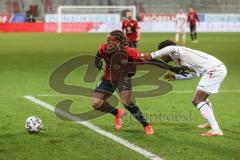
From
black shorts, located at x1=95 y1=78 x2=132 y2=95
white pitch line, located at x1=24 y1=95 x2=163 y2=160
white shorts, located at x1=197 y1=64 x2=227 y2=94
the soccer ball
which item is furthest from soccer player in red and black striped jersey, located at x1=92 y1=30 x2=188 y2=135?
the soccer ball

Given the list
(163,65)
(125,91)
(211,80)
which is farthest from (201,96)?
(125,91)

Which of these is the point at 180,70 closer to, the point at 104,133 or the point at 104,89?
the point at 104,89

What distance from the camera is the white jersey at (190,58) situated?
902 cm

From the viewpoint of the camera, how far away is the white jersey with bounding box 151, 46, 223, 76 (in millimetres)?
9023

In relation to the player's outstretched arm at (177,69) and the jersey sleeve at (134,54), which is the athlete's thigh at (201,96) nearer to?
the player's outstretched arm at (177,69)

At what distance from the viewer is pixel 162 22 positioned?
57906 mm

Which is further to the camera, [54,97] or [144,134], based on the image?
[54,97]

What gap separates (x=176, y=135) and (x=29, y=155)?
2.78m

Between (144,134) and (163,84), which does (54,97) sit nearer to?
(163,84)

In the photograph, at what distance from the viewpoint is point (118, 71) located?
9922 mm

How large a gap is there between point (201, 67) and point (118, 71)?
151 cm

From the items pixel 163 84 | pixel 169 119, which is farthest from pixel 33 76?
pixel 169 119

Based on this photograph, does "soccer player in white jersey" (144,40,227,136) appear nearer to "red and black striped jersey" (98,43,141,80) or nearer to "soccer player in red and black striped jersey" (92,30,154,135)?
Answer: "red and black striped jersey" (98,43,141,80)

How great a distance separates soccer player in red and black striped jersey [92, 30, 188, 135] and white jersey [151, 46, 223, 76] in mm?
264
